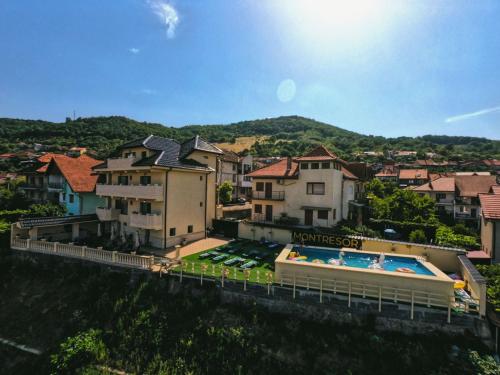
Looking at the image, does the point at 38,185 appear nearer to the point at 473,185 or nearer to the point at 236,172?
the point at 236,172

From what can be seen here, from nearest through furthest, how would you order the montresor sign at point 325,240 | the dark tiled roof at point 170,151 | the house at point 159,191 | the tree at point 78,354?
the tree at point 78,354, the montresor sign at point 325,240, the house at point 159,191, the dark tiled roof at point 170,151

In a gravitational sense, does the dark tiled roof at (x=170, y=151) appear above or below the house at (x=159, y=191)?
above

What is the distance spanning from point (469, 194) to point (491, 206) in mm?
39315

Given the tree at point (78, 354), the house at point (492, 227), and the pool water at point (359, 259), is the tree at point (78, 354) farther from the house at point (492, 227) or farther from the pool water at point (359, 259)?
the house at point (492, 227)

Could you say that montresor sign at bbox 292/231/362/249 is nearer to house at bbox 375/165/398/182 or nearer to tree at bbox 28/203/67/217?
tree at bbox 28/203/67/217

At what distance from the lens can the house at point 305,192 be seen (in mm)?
27391

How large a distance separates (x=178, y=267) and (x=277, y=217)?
15.0 m

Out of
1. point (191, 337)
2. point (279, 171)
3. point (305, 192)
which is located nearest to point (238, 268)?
point (191, 337)

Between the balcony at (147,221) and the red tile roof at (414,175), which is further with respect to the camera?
the red tile roof at (414,175)

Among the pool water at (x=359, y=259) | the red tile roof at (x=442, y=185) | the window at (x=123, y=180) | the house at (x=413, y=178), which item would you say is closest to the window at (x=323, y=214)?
the pool water at (x=359, y=259)

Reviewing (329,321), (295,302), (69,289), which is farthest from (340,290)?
(69,289)

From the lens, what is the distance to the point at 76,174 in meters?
32.8

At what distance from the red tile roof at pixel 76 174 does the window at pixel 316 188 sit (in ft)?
88.4

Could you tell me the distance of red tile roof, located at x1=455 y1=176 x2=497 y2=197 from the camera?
→ 49.5 meters
